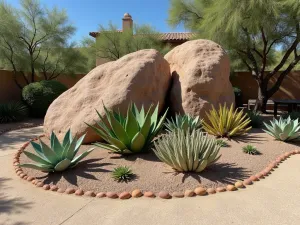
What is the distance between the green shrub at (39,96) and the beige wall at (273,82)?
1160cm

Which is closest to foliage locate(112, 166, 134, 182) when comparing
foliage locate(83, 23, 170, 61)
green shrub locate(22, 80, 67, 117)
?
green shrub locate(22, 80, 67, 117)

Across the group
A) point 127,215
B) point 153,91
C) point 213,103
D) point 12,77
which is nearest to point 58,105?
point 153,91

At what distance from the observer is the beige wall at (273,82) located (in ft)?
52.8

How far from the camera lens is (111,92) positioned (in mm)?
6660

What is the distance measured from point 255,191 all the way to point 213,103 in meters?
3.95

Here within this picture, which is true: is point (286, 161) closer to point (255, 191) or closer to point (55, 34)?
point (255, 191)

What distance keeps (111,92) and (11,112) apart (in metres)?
6.30

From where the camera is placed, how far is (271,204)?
341cm

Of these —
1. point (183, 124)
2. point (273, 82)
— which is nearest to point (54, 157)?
point (183, 124)

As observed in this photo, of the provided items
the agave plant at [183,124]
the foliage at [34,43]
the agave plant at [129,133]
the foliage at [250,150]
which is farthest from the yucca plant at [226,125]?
the foliage at [34,43]

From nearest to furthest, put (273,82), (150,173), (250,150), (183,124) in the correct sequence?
(150,173), (250,150), (183,124), (273,82)

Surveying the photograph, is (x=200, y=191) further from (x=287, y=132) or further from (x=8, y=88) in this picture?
(x=8, y=88)

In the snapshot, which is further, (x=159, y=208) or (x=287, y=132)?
(x=287, y=132)

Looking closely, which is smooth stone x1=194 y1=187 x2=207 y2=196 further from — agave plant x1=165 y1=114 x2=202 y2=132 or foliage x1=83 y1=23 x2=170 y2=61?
foliage x1=83 y1=23 x2=170 y2=61
